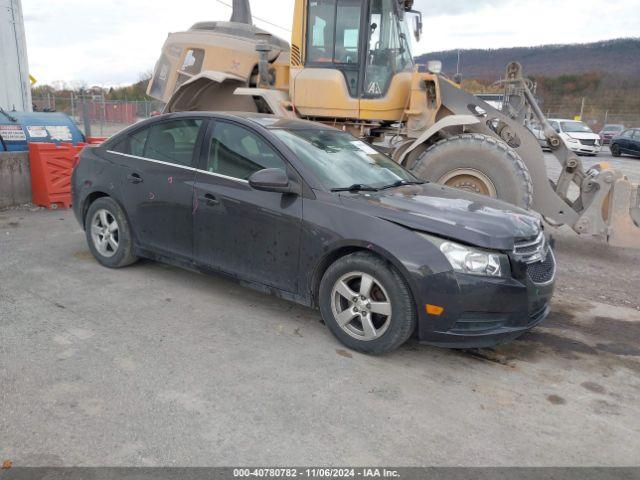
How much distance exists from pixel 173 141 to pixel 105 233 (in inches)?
49.0

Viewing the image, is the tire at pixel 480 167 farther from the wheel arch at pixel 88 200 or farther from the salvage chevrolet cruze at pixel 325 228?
the wheel arch at pixel 88 200

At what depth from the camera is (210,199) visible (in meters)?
4.34

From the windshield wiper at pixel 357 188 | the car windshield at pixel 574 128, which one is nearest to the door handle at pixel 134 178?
the windshield wiper at pixel 357 188

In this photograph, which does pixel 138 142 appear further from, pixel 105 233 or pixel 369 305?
pixel 369 305

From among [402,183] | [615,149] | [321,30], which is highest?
[321,30]

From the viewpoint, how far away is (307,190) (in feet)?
12.7

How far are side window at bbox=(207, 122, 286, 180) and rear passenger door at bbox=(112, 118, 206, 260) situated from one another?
0.21 m

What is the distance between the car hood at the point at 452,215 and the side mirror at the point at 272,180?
0.44 metres

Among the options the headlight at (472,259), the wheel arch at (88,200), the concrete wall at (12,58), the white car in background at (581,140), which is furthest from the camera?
the white car in background at (581,140)

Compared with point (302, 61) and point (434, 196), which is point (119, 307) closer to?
point (434, 196)

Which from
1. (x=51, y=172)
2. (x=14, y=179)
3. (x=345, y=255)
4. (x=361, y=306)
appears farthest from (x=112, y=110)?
(x=361, y=306)

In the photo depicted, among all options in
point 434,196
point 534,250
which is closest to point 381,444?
point 534,250

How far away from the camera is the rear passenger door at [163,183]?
4559mm

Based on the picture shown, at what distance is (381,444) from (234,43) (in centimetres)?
767
